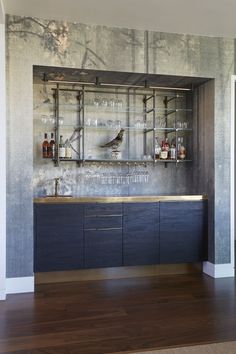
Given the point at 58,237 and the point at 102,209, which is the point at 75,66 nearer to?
the point at 102,209

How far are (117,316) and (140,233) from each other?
3.74ft

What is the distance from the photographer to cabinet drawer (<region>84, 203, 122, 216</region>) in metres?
3.62

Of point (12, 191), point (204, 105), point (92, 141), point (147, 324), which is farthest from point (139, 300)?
point (204, 105)

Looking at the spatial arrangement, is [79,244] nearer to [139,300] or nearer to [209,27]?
[139,300]

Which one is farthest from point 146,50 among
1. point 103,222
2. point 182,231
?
point 182,231

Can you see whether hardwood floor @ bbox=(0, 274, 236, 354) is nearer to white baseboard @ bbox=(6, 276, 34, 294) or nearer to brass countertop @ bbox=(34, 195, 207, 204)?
white baseboard @ bbox=(6, 276, 34, 294)

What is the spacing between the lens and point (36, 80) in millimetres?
3885

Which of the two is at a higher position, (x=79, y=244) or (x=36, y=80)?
(x=36, y=80)

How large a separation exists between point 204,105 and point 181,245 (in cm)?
164

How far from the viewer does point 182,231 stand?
388cm

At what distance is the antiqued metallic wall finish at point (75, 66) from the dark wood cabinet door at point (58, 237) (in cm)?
14

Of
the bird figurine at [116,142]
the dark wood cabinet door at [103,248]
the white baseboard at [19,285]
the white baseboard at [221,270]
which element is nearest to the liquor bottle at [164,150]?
the bird figurine at [116,142]

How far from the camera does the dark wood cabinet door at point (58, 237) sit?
11.5ft

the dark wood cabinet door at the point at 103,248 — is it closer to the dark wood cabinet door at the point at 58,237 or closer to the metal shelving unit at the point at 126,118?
the dark wood cabinet door at the point at 58,237
